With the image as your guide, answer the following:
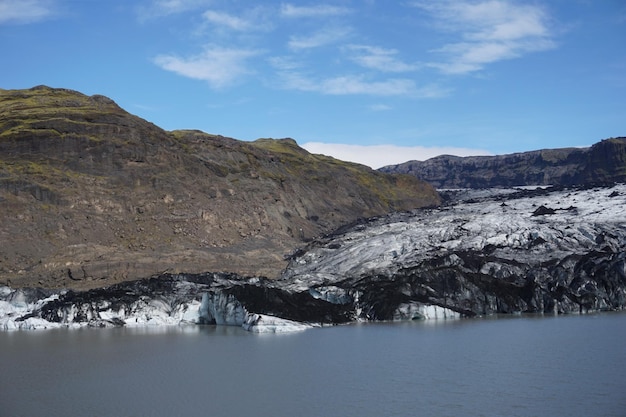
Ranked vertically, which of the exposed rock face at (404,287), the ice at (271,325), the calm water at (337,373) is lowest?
the calm water at (337,373)

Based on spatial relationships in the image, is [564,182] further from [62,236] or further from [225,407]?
[225,407]

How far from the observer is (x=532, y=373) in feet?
91.1

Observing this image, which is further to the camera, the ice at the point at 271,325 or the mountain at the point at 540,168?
the mountain at the point at 540,168

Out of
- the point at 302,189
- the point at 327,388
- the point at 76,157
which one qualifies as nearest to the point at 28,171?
the point at 76,157

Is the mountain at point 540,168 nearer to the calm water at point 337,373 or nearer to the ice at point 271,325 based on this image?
the ice at point 271,325

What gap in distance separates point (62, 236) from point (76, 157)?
1510cm

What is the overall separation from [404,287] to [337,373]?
22.7m

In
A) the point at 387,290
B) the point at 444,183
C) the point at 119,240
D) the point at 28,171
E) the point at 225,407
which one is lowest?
the point at 225,407

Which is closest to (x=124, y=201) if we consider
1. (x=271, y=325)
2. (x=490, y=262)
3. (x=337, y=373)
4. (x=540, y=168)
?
(x=271, y=325)

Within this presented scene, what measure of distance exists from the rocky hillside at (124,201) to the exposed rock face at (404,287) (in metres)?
7.14

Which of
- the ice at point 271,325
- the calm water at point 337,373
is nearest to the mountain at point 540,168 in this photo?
the ice at point 271,325

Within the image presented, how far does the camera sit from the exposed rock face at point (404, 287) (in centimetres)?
5022

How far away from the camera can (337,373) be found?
29625 millimetres

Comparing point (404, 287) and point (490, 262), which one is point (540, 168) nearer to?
point (490, 262)
